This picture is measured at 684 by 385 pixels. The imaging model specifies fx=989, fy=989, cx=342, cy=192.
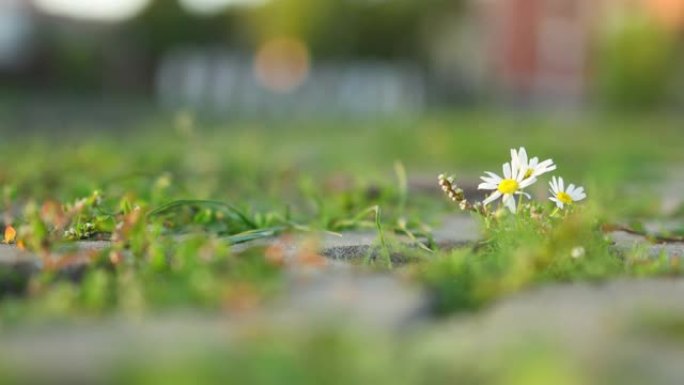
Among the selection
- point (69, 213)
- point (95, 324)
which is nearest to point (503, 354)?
point (95, 324)

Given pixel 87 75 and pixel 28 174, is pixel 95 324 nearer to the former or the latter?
pixel 28 174

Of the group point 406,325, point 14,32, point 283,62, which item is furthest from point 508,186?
point 283,62

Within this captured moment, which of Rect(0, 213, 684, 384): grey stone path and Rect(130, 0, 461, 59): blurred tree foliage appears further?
Rect(130, 0, 461, 59): blurred tree foliage

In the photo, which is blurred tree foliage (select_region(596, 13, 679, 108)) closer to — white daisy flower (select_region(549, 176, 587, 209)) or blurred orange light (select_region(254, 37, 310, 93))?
blurred orange light (select_region(254, 37, 310, 93))

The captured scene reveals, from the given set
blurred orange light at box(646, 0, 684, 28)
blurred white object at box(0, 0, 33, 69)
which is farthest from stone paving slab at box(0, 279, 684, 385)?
blurred orange light at box(646, 0, 684, 28)

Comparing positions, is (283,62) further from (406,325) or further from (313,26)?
(406,325)
